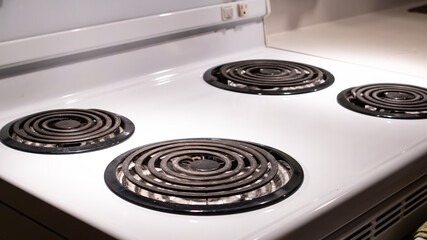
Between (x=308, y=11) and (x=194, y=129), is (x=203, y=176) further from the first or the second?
(x=308, y=11)

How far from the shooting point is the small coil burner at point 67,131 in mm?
1104

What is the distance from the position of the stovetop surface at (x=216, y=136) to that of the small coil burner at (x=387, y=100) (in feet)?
0.09

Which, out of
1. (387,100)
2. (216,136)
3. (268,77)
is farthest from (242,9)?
(216,136)

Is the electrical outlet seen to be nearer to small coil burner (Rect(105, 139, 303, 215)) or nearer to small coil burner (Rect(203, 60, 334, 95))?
small coil burner (Rect(203, 60, 334, 95))

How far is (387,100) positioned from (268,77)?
305mm

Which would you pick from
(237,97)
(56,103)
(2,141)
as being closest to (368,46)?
(237,97)

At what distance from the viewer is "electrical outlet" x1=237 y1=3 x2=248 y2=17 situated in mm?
1697

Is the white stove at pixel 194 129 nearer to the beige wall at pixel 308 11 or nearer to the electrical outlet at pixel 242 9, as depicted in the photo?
the electrical outlet at pixel 242 9

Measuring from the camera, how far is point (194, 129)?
1196 millimetres

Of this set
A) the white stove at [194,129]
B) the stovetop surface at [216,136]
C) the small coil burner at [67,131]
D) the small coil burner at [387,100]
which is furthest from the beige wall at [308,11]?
the small coil burner at [67,131]

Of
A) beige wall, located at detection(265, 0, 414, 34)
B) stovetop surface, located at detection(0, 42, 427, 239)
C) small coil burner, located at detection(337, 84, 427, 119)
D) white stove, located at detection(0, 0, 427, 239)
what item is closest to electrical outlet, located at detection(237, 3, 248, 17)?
white stove, located at detection(0, 0, 427, 239)

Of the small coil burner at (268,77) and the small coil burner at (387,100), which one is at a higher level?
the small coil burner at (268,77)

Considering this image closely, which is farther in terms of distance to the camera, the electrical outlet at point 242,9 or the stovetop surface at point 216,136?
the electrical outlet at point 242,9

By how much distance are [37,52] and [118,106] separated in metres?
0.21
